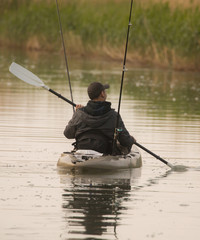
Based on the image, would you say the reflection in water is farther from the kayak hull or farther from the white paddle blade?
the white paddle blade

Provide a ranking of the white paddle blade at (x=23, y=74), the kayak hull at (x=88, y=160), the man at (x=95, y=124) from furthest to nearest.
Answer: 1. the white paddle blade at (x=23, y=74)
2. the man at (x=95, y=124)
3. the kayak hull at (x=88, y=160)

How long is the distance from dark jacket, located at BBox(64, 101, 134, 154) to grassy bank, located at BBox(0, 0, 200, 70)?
18.9 metres

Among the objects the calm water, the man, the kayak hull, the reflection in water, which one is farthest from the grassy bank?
the reflection in water

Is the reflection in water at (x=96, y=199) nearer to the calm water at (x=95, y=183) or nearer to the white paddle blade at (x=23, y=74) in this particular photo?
the calm water at (x=95, y=183)

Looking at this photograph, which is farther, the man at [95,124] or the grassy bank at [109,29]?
the grassy bank at [109,29]

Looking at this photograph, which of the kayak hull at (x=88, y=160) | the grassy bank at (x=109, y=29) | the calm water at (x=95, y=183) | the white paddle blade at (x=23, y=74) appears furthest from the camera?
the grassy bank at (x=109, y=29)

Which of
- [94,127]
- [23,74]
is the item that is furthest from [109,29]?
[94,127]

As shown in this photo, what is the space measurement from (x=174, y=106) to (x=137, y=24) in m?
12.8

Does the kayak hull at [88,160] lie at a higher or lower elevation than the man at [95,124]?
lower

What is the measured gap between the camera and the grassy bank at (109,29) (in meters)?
30.4

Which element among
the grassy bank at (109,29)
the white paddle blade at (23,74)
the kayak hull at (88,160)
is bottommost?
the kayak hull at (88,160)

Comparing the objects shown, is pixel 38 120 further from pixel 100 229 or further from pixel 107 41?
pixel 107 41

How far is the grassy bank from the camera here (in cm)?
3044

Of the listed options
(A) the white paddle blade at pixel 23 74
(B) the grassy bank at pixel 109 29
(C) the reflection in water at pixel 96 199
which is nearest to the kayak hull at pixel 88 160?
(C) the reflection in water at pixel 96 199
